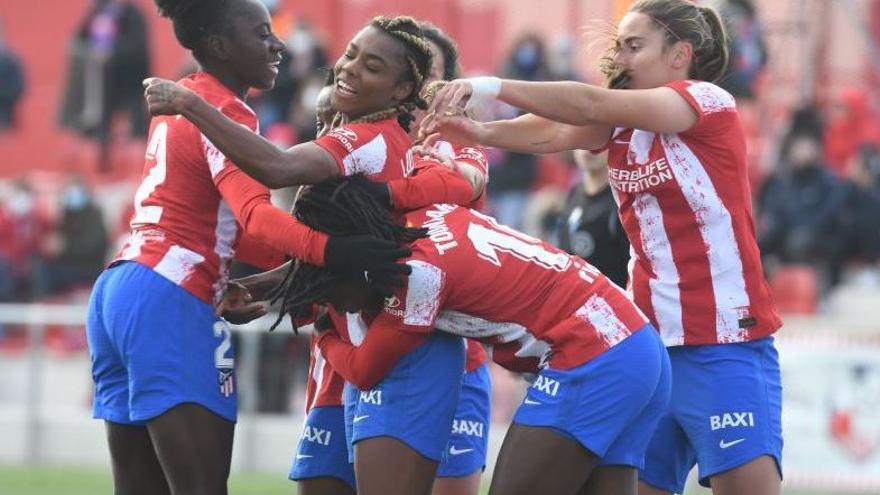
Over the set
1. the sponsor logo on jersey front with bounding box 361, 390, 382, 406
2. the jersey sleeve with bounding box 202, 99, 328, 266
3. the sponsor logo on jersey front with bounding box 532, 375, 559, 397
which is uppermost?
the jersey sleeve with bounding box 202, 99, 328, 266

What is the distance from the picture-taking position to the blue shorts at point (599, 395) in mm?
5430

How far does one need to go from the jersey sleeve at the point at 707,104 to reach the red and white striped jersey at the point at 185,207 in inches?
61.1

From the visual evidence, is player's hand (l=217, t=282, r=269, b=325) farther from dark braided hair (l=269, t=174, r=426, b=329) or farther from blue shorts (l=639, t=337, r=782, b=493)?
blue shorts (l=639, t=337, r=782, b=493)

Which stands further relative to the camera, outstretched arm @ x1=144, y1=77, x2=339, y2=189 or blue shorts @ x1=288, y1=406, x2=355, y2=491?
blue shorts @ x1=288, y1=406, x2=355, y2=491

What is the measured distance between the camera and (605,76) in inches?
246

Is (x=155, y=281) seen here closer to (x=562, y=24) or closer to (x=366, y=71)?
(x=366, y=71)

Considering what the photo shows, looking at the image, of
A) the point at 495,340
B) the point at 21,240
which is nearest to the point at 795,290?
the point at 21,240

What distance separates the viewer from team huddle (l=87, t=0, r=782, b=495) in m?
5.44

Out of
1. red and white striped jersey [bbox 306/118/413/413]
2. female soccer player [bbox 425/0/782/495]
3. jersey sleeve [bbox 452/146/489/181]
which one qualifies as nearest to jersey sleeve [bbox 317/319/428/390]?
red and white striped jersey [bbox 306/118/413/413]

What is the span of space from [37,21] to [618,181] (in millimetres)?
19225

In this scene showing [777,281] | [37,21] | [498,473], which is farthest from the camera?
[37,21]

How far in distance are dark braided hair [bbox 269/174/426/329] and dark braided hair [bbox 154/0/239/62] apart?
2.69 feet

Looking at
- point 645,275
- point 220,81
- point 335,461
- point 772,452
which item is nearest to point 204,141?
point 220,81

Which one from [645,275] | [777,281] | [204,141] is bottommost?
[777,281]
